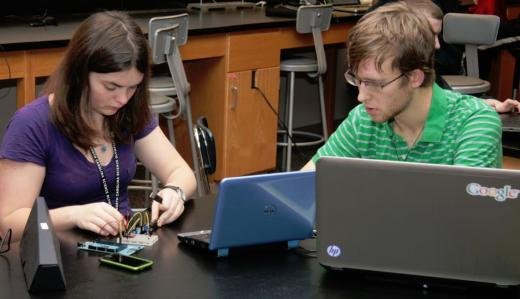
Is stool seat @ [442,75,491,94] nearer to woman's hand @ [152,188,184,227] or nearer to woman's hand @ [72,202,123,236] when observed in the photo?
woman's hand @ [152,188,184,227]

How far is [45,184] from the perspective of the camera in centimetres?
217

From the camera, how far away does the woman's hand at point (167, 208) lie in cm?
203

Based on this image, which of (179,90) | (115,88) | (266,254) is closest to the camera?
(266,254)

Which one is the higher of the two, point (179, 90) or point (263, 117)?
point (179, 90)

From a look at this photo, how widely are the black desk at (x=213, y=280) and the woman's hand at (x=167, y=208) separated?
0.16 m

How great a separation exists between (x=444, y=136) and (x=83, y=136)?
35.3 inches

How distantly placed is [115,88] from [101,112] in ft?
0.30

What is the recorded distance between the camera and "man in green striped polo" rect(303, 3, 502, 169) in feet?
6.52

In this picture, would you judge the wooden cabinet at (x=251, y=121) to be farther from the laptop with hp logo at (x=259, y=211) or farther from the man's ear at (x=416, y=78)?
the laptop with hp logo at (x=259, y=211)

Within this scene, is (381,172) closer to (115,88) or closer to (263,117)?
(115,88)

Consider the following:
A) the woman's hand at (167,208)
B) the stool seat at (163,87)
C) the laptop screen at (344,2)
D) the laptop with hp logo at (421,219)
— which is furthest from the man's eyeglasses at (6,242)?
the laptop screen at (344,2)

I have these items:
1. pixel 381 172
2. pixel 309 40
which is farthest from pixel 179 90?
pixel 381 172

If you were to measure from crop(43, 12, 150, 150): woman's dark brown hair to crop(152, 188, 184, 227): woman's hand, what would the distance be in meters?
0.27

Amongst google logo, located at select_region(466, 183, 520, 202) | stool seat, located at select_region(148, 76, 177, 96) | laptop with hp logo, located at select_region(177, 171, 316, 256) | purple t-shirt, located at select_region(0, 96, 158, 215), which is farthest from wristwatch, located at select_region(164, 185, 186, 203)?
stool seat, located at select_region(148, 76, 177, 96)
